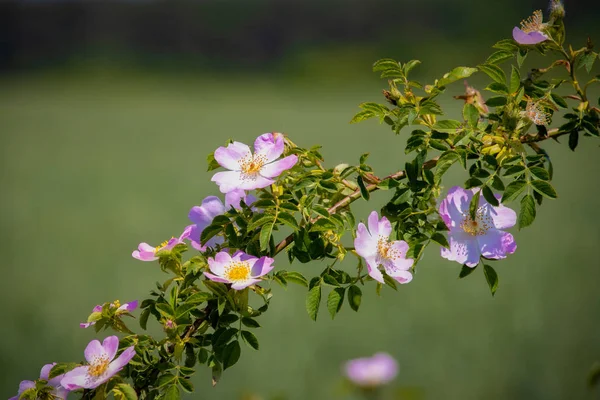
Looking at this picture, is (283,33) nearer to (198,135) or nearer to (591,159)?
(198,135)

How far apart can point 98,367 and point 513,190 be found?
1.19 ft

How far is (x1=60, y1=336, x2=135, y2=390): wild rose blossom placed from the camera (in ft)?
1.68

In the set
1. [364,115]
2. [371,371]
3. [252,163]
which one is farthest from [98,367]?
[371,371]

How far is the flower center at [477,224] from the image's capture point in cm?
56

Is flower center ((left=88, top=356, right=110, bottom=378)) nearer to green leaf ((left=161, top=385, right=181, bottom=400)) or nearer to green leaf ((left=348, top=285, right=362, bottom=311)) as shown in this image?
green leaf ((left=161, top=385, right=181, bottom=400))

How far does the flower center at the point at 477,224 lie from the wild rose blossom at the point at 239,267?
0.16m

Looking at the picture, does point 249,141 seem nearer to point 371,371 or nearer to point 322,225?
point 371,371

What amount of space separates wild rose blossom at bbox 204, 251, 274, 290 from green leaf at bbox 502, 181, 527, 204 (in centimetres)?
20

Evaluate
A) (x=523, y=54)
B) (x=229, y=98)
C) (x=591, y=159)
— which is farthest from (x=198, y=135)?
(x=523, y=54)

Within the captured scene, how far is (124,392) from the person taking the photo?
20.2 inches

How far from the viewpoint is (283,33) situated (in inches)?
500

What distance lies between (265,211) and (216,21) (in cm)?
1317

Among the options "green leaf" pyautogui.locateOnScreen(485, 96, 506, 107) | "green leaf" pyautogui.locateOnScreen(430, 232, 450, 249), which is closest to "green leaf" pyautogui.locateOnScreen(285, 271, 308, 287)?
"green leaf" pyautogui.locateOnScreen(430, 232, 450, 249)

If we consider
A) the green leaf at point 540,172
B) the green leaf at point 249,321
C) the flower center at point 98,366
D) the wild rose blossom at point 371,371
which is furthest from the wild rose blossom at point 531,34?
the wild rose blossom at point 371,371
